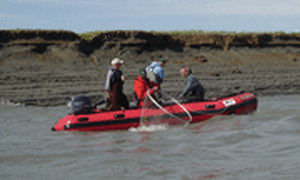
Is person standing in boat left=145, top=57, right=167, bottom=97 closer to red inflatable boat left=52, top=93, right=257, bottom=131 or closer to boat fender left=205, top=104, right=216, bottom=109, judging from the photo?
red inflatable boat left=52, top=93, right=257, bottom=131

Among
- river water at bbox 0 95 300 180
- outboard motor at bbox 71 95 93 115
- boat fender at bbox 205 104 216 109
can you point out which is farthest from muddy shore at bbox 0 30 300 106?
boat fender at bbox 205 104 216 109

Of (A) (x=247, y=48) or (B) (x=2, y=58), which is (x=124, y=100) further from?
(A) (x=247, y=48)

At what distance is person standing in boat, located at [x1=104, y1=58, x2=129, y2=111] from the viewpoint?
36.6 ft

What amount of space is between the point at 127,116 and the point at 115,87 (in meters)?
0.79

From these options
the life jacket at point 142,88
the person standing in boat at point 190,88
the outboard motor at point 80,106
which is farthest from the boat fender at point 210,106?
the outboard motor at point 80,106

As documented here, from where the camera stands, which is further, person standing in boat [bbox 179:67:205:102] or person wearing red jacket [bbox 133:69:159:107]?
person standing in boat [bbox 179:67:205:102]

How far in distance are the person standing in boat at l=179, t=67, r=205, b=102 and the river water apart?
0.78 m

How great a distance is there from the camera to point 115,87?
11.2m

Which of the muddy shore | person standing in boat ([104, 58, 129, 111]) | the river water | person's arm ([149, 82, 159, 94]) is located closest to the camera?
the river water

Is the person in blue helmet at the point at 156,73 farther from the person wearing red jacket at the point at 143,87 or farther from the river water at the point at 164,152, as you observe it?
the river water at the point at 164,152

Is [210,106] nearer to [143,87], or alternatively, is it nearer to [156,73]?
[156,73]

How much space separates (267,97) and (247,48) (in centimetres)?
998

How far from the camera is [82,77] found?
68.7 ft

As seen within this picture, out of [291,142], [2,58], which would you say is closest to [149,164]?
[291,142]
